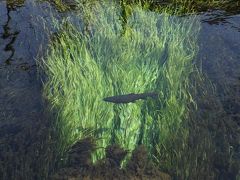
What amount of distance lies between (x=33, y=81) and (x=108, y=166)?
1.88 metres

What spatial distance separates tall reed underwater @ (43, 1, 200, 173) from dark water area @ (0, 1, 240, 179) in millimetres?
198

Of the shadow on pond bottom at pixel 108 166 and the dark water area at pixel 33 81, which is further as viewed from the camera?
the dark water area at pixel 33 81

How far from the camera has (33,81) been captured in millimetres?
5090

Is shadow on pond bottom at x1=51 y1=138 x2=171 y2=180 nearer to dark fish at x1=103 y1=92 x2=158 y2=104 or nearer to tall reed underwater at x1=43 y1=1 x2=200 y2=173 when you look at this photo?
tall reed underwater at x1=43 y1=1 x2=200 y2=173

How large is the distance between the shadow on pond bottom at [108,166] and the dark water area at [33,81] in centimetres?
24

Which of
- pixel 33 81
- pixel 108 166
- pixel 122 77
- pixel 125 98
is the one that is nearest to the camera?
pixel 108 166

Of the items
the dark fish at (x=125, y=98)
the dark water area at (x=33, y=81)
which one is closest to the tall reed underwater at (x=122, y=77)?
the dark fish at (x=125, y=98)

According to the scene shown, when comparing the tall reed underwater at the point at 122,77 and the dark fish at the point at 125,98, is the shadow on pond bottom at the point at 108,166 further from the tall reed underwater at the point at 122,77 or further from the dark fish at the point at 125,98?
the dark fish at the point at 125,98

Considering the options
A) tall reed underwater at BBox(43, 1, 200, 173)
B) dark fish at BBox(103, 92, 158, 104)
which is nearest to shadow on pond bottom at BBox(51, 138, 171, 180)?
tall reed underwater at BBox(43, 1, 200, 173)

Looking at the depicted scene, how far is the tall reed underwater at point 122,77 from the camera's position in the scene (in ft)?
13.1

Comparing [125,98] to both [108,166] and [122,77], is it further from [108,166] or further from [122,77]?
[108,166]

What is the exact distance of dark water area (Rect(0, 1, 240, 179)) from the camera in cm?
384

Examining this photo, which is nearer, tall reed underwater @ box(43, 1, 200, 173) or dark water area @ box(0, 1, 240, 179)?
dark water area @ box(0, 1, 240, 179)

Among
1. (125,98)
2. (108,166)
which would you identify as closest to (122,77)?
(125,98)
